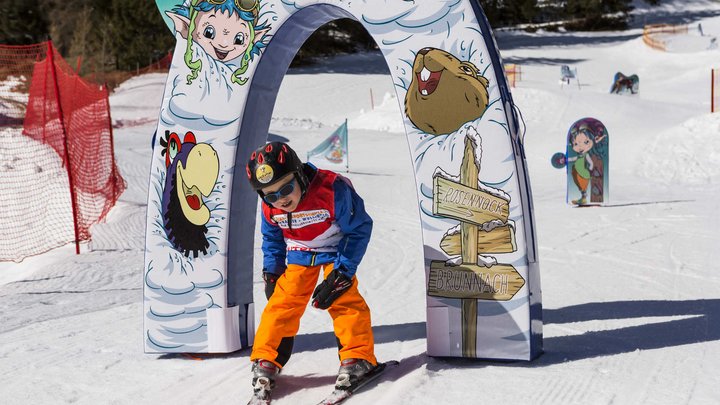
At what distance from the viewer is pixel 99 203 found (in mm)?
11367

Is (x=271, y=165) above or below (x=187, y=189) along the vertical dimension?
above

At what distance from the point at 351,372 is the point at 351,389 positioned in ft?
0.27

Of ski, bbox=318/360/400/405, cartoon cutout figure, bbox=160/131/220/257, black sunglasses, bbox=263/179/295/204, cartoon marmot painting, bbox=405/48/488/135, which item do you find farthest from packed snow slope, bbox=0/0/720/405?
cartoon marmot painting, bbox=405/48/488/135

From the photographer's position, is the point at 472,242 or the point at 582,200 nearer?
the point at 472,242

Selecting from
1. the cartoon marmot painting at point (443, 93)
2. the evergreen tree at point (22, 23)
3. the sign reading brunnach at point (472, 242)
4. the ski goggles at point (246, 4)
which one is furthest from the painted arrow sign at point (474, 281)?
the evergreen tree at point (22, 23)

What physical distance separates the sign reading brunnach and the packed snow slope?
15.2 inches

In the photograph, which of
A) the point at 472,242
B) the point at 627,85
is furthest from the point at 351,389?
the point at 627,85

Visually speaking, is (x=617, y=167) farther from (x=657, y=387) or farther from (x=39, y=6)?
(x=39, y=6)

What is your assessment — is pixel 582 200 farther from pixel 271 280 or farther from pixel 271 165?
pixel 271 165

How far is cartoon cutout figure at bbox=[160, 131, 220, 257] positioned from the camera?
479 centimetres

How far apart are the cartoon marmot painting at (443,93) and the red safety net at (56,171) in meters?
5.67

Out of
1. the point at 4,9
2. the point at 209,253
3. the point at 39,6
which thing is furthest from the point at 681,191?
the point at 39,6

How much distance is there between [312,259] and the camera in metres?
4.23

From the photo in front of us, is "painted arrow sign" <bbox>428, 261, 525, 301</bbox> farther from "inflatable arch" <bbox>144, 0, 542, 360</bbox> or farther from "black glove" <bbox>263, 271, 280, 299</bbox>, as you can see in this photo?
"black glove" <bbox>263, 271, 280, 299</bbox>
